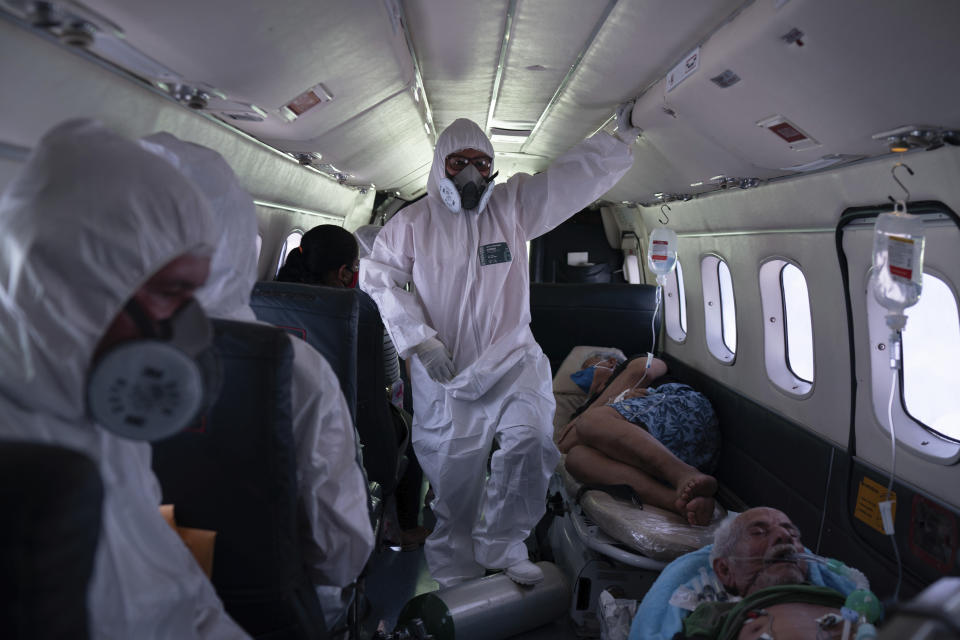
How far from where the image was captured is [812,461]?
11.5ft

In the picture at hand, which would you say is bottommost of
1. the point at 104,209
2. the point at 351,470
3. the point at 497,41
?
the point at 351,470

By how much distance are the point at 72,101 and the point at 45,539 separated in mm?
1646

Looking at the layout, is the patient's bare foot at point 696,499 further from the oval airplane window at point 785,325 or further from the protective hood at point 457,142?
the protective hood at point 457,142

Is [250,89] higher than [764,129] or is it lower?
higher

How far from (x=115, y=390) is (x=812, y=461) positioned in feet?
11.7

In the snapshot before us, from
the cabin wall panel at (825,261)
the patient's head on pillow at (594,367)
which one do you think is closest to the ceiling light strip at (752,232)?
the cabin wall panel at (825,261)

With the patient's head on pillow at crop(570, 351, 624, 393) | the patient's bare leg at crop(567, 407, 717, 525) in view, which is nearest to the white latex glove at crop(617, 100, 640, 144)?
the patient's bare leg at crop(567, 407, 717, 525)

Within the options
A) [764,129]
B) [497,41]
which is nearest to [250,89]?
[497,41]

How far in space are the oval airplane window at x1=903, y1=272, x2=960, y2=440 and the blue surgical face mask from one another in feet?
8.30

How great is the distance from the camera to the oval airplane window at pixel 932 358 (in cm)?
285

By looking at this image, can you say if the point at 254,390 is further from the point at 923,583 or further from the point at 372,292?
the point at 923,583

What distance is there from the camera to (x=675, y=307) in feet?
20.7

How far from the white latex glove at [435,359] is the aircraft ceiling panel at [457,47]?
1579 mm

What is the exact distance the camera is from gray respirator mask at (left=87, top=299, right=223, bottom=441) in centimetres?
94
